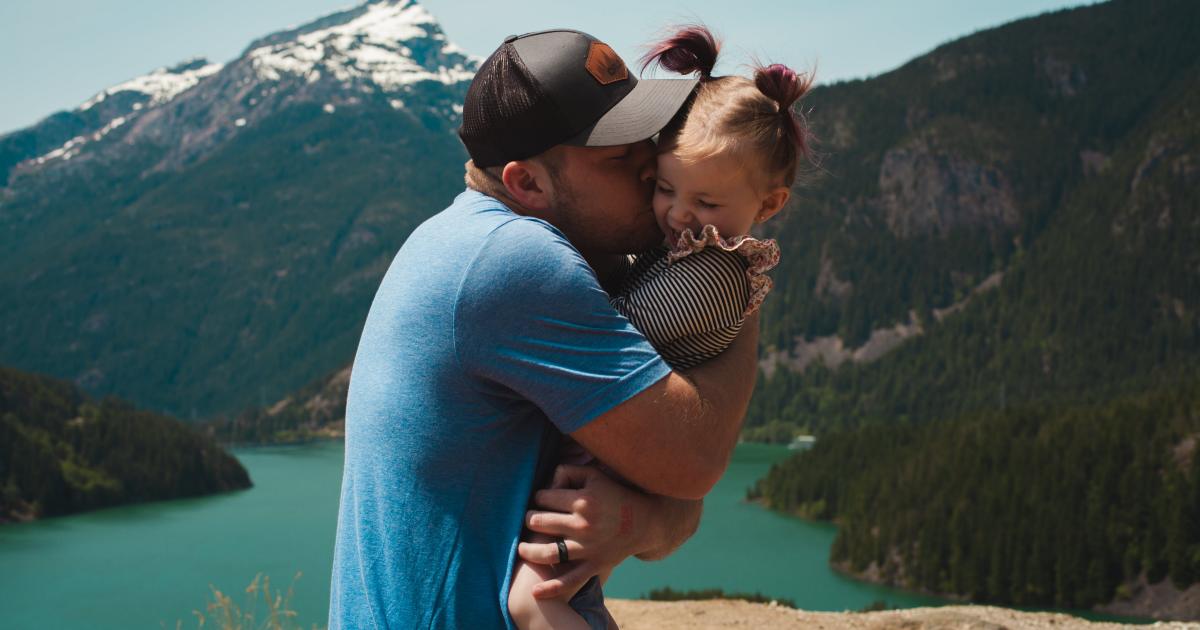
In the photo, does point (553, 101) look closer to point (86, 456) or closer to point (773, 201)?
point (773, 201)

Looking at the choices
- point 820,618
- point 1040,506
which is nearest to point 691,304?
point 820,618

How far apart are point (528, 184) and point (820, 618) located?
33.8ft

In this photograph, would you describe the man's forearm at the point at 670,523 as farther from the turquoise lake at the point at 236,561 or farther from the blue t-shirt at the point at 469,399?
the turquoise lake at the point at 236,561

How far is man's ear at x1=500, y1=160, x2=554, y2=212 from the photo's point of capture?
2902 mm

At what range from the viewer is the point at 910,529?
301 ft

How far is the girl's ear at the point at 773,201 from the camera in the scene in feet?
11.2

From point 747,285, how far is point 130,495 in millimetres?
122269

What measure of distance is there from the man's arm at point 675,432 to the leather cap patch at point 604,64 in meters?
0.73

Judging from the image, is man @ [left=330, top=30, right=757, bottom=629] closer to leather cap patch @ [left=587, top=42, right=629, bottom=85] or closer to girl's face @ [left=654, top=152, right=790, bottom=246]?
leather cap patch @ [left=587, top=42, right=629, bottom=85]

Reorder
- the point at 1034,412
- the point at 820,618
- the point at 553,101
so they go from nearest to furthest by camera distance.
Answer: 1. the point at 553,101
2. the point at 820,618
3. the point at 1034,412

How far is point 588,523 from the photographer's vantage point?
2.72 meters

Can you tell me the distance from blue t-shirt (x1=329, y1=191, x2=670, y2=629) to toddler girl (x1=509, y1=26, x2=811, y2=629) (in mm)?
163

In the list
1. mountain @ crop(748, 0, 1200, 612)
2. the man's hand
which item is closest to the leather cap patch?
mountain @ crop(748, 0, 1200, 612)

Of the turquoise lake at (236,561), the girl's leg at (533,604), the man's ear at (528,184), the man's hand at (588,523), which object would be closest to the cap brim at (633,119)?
the man's ear at (528,184)
